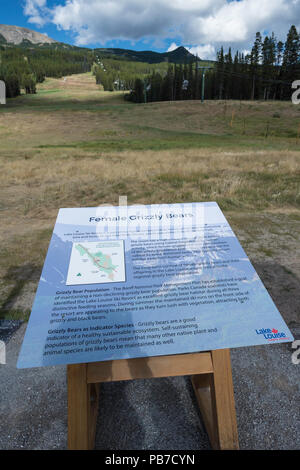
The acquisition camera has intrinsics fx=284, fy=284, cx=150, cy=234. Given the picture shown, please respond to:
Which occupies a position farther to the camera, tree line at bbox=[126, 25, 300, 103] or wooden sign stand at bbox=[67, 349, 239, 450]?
tree line at bbox=[126, 25, 300, 103]

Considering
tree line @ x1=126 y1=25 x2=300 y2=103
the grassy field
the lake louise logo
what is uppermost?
tree line @ x1=126 y1=25 x2=300 y2=103

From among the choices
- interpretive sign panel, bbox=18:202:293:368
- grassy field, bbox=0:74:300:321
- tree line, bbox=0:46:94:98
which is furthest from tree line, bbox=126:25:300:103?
interpretive sign panel, bbox=18:202:293:368

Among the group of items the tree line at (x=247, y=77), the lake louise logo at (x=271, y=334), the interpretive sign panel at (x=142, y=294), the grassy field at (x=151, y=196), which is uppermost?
the tree line at (x=247, y=77)

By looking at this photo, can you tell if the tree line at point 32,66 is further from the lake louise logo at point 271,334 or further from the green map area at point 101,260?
the lake louise logo at point 271,334

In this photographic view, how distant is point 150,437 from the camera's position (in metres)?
2.84

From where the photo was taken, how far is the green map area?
2592mm

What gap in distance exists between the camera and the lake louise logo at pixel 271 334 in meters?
2.25

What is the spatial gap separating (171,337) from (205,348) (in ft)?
0.88

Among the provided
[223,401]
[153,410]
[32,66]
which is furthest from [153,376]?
[32,66]

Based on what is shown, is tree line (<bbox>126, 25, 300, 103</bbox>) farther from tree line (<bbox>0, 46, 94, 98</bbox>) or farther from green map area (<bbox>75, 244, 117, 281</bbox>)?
green map area (<bbox>75, 244, 117, 281</bbox>)

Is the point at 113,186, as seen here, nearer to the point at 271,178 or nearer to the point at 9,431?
the point at 271,178

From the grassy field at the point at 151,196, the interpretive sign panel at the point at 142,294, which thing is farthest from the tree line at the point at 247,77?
the interpretive sign panel at the point at 142,294

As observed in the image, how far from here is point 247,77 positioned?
70.5m

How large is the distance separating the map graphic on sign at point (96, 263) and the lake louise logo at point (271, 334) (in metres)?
1.22
